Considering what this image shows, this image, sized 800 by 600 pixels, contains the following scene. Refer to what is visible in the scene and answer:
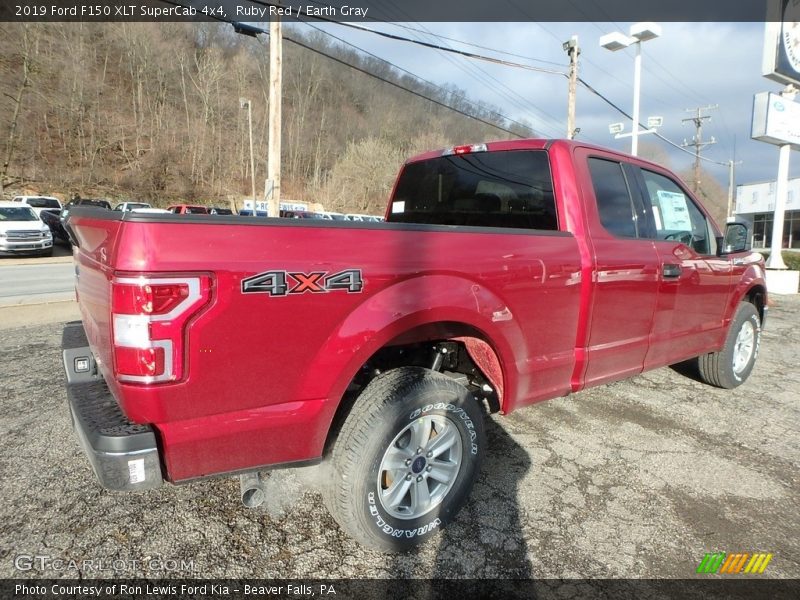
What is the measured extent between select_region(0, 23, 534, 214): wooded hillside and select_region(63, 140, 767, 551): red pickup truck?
25.7m

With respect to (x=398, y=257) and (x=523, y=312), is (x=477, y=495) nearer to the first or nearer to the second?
(x=523, y=312)

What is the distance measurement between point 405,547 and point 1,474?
2369 mm

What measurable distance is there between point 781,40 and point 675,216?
42.2 ft

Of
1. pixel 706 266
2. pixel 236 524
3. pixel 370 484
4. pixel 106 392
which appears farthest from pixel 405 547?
pixel 706 266

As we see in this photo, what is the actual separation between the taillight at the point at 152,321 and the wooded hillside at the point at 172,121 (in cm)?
2758

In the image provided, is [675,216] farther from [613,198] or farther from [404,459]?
[404,459]

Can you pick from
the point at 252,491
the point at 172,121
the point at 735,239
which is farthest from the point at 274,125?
the point at 172,121

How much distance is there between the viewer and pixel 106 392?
7.15ft

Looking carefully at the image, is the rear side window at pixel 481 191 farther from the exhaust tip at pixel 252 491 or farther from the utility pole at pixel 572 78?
the utility pole at pixel 572 78

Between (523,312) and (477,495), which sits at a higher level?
(523,312)

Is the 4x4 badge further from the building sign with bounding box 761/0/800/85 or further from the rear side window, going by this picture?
the building sign with bounding box 761/0/800/85

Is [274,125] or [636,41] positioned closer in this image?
[274,125]

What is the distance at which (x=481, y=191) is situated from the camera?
3500 millimetres

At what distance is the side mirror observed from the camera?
4.24 m
